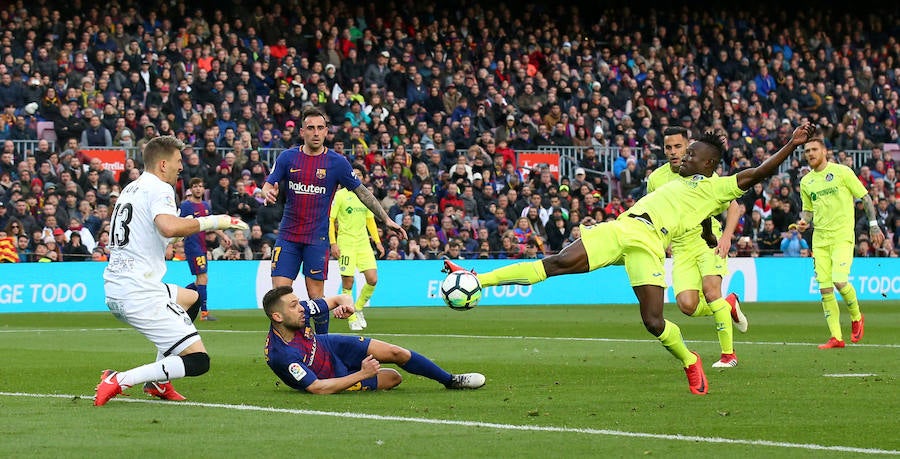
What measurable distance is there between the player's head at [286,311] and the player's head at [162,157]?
3.71 feet

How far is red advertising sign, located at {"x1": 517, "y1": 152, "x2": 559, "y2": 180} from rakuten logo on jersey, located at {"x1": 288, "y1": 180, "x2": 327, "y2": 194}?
1787 centimetres

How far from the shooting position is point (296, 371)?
1025cm

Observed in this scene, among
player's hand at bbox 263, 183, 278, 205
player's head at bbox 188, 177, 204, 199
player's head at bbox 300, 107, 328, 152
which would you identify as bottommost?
player's hand at bbox 263, 183, 278, 205

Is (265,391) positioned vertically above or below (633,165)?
below

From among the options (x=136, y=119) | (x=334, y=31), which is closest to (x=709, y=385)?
(x=136, y=119)

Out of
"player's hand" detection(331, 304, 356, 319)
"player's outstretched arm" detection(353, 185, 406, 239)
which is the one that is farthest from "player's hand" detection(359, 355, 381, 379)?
"player's outstretched arm" detection(353, 185, 406, 239)

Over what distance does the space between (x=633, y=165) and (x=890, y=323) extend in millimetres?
11722

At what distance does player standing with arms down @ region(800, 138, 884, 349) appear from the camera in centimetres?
1620

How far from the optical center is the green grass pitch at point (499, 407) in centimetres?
771

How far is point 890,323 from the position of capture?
69.7 feet

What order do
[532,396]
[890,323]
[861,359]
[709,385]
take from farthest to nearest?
[890,323] < [861,359] < [709,385] < [532,396]

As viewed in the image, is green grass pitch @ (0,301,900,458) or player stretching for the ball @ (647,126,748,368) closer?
green grass pitch @ (0,301,900,458)

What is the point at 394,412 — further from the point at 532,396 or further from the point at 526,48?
the point at 526,48

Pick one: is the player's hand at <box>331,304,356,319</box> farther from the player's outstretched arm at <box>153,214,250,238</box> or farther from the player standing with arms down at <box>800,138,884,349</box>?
the player standing with arms down at <box>800,138,884,349</box>
